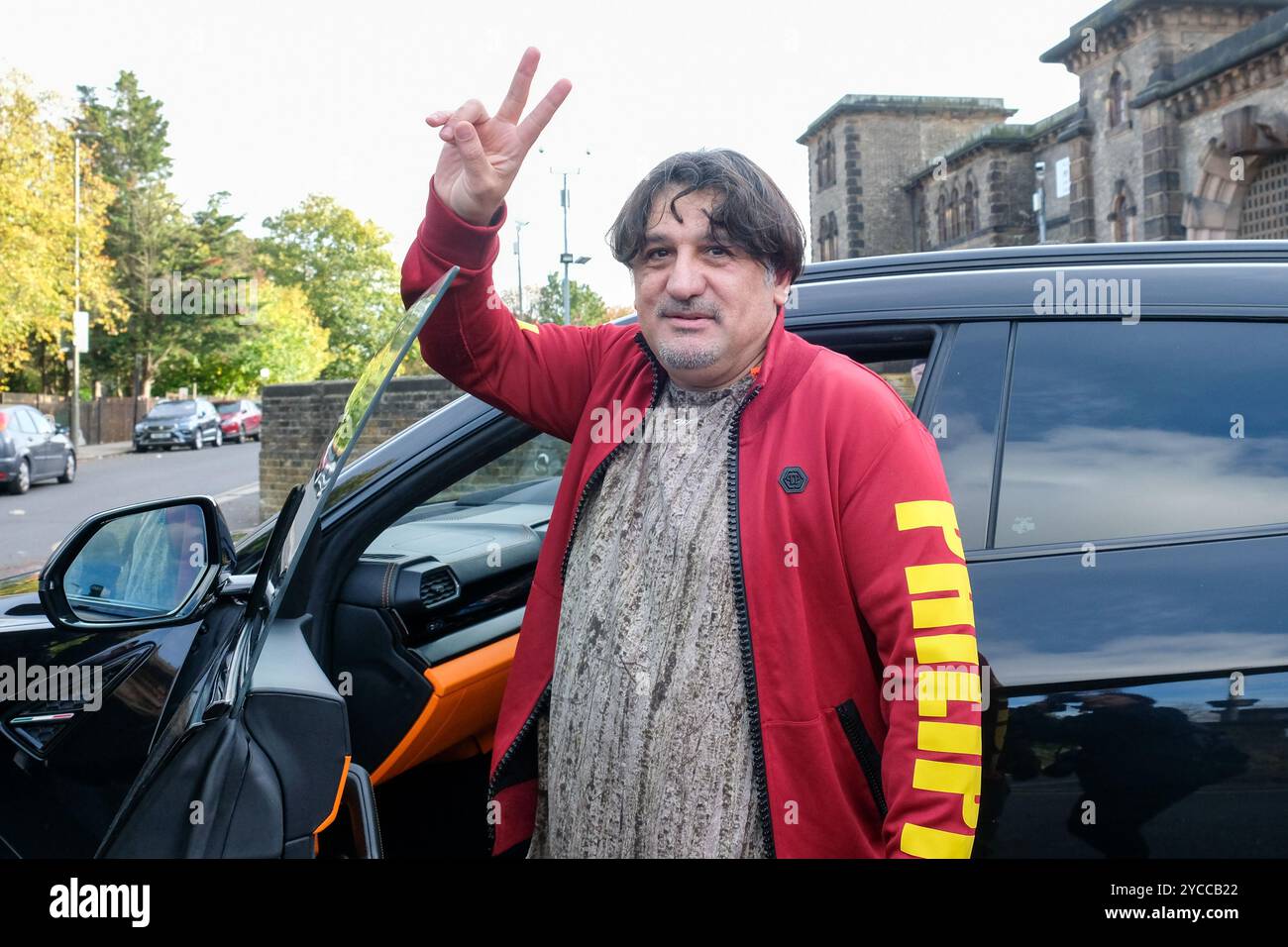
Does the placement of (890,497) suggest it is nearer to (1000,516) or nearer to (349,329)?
(1000,516)

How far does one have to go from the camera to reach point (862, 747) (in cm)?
165

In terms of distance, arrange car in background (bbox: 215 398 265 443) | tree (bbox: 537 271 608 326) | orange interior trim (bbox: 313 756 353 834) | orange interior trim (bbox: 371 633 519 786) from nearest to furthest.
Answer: orange interior trim (bbox: 313 756 353 834), orange interior trim (bbox: 371 633 519 786), tree (bbox: 537 271 608 326), car in background (bbox: 215 398 265 443)

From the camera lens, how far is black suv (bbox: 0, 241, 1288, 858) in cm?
166

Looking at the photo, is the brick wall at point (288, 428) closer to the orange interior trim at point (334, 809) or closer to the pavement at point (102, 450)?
the orange interior trim at point (334, 809)

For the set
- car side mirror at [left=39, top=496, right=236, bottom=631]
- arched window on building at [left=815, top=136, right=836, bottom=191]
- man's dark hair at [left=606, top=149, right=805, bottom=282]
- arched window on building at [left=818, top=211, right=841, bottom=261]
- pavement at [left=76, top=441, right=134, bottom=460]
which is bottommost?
car side mirror at [left=39, top=496, right=236, bottom=631]

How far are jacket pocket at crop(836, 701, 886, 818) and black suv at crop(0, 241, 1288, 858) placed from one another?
0.20 meters

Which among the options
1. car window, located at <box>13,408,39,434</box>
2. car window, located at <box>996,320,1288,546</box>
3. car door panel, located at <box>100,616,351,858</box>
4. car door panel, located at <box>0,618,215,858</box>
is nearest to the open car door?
car door panel, located at <box>100,616,351,858</box>

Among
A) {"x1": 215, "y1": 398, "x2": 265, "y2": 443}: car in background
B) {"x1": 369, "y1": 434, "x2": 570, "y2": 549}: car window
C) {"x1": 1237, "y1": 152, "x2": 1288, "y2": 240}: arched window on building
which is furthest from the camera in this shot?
{"x1": 215, "y1": 398, "x2": 265, "y2": 443}: car in background

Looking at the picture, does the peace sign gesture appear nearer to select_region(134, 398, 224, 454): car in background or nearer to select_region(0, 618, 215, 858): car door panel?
select_region(0, 618, 215, 858): car door panel

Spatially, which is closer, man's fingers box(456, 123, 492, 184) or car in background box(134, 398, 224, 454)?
man's fingers box(456, 123, 492, 184)

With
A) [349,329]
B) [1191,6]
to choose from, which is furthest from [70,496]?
[349,329]

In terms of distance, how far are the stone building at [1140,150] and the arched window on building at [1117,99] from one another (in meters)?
0.04

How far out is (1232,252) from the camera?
81.4 inches

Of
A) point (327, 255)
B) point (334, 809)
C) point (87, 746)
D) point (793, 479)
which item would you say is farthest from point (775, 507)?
point (327, 255)
